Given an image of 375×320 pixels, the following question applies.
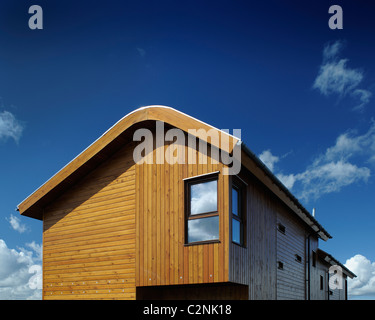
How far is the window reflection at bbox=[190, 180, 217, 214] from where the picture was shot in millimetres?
9273

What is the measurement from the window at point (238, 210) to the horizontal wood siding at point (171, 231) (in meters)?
0.56

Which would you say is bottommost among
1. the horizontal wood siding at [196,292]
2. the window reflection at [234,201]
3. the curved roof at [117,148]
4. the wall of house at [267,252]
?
the horizontal wood siding at [196,292]

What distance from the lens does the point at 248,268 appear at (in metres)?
9.71

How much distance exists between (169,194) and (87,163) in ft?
9.58

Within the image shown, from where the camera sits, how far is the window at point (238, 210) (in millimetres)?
9375

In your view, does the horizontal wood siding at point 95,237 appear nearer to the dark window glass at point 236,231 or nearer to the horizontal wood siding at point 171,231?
the horizontal wood siding at point 171,231

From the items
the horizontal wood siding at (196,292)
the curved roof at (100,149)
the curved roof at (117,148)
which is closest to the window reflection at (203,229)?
the horizontal wood siding at (196,292)

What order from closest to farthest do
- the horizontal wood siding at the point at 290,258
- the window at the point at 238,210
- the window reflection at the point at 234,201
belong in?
the window at the point at 238,210 → the window reflection at the point at 234,201 → the horizontal wood siding at the point at 290,258

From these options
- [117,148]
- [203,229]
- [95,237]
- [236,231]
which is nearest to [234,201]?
[236,231]

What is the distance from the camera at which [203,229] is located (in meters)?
9.27

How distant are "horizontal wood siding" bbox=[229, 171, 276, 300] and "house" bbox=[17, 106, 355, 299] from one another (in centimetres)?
3
